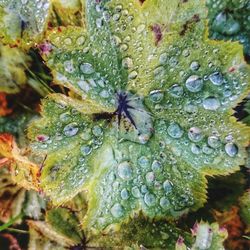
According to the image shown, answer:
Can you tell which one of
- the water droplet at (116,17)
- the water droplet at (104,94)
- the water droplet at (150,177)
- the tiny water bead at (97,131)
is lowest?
the water droplet at (150,177)

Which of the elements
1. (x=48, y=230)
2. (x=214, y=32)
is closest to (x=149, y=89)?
(x=214, y=32)

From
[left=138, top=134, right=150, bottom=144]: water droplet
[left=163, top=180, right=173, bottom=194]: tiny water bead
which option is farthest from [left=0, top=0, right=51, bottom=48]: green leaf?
[left=163, top=180, right=173, bottom=194]: tiny water bead

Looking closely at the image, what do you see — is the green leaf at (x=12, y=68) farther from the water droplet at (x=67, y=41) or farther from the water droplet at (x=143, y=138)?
the water droplet at (x=143, y=138)

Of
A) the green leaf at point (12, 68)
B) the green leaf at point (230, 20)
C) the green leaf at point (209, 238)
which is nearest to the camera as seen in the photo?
the green leaf at point (209, 238)

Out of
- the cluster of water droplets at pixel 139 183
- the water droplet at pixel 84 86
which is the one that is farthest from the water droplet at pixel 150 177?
the water droplet at pixel 84 86

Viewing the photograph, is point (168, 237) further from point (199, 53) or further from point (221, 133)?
point (199, 53)

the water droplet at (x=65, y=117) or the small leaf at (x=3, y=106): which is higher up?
the small leaf at (x=3, y=106)

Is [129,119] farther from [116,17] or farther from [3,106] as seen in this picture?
[3,106]

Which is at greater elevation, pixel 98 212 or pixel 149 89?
pixel 149 89
